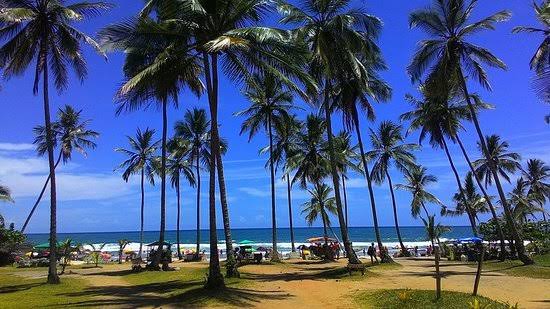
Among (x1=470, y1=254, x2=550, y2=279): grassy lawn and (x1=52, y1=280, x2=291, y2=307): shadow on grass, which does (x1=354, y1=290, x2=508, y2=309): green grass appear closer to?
(x1=52, y1=280, x2=291, y2=307): shadow on grass

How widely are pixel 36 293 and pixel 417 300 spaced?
44.3 ft

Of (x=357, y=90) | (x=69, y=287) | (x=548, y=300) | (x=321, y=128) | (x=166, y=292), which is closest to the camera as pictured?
(x=548, y=300)

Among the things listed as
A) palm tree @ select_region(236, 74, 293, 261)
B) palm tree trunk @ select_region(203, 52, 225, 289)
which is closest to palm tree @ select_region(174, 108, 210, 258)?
palm tree @ select_region(236, 74, 293, 261)

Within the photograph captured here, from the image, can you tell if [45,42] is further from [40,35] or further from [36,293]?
[36,293]

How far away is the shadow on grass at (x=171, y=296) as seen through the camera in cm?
1441

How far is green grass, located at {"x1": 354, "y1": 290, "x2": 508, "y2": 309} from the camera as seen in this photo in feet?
41.4

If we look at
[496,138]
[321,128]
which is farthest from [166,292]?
[496,138]

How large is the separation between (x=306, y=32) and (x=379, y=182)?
19.1 meters

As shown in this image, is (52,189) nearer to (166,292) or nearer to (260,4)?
(166,292)

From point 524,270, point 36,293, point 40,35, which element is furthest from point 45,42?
point 524,270

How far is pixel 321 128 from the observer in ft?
119

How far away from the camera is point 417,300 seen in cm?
1355

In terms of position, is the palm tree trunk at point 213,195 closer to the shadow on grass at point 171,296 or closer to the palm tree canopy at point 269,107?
the shadow on grass at point 171,296

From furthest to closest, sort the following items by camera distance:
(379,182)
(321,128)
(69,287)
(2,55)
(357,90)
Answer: (379,182) → (321,128) → (357,90) → (2,55) → (69,287)
